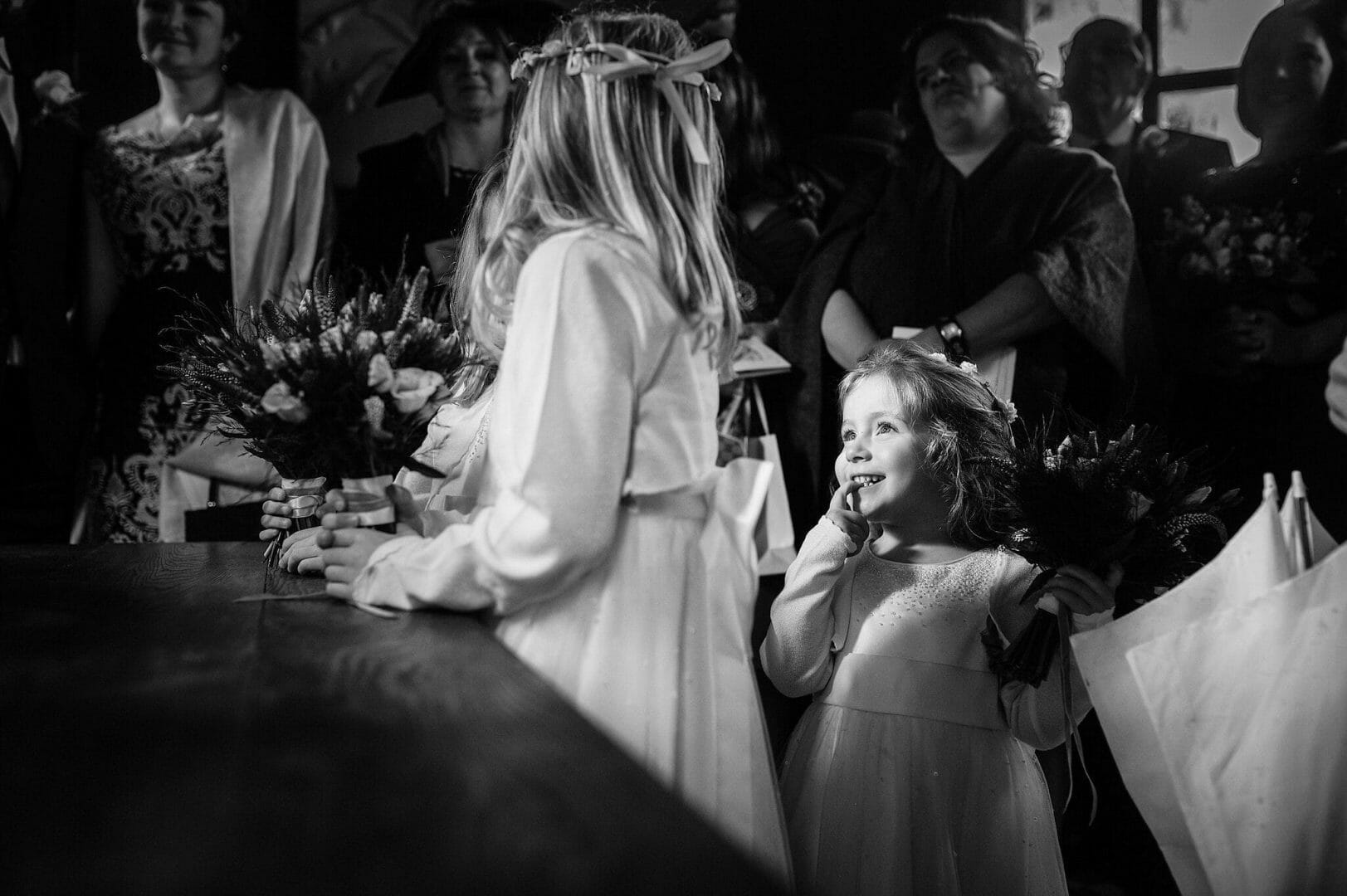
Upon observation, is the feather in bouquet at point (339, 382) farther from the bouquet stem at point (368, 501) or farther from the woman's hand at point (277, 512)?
the woman's hand at point (277, 512)

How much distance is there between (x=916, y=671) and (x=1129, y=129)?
2.44m

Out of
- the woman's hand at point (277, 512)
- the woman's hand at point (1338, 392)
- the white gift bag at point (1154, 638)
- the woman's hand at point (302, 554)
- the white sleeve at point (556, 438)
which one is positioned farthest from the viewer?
the woman's hand at point (1338, 392)

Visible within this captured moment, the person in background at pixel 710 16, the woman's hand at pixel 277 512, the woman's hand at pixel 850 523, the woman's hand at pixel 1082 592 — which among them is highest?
the person in background at pixel 710 16

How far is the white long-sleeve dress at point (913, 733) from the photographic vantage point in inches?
92.5

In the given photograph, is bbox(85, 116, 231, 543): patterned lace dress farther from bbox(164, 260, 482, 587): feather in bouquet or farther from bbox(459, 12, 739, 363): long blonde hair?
bbox(459, 12, 739, 363): long blonde hair

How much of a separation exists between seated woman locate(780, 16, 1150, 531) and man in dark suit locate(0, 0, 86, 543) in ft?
8.02

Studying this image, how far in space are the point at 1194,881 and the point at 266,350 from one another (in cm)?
171

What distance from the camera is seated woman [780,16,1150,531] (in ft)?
13.1

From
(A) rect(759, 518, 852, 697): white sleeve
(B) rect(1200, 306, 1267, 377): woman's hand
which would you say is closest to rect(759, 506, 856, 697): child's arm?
(A) rect(759, 518, 852, 697): white sleeve

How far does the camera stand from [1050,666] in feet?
7.60

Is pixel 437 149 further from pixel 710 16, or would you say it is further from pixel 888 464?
pixel 888 464

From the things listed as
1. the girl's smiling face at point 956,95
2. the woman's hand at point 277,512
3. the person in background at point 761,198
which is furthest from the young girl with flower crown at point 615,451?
the girl's smiling face at point 956,95

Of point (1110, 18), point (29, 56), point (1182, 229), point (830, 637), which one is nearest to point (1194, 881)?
point (830, 637)

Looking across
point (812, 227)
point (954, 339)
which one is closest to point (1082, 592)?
point (954, 339)
